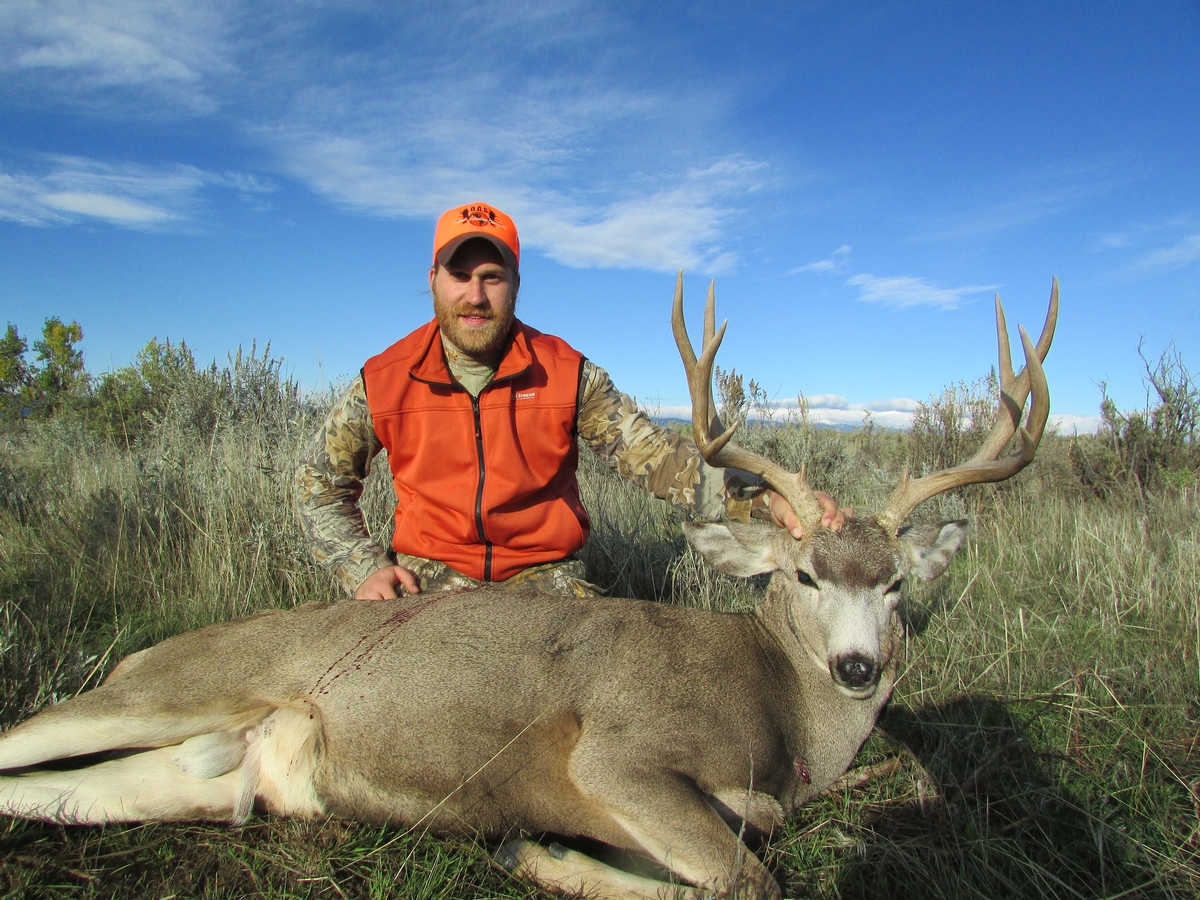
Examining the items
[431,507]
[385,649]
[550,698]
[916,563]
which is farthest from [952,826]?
[431,507]

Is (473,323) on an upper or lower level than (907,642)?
upper

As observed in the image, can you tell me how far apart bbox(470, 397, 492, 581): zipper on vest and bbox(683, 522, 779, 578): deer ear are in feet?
3.35

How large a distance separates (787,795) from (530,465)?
6.25 feet

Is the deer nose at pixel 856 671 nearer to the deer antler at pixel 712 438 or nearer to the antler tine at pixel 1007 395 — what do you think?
the deer antler at pixel 712 438

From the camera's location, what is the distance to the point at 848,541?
287 centimetres

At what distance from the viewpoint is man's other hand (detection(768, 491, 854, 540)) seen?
2.95m

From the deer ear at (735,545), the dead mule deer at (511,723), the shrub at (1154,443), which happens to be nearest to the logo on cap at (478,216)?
the dead mule deer at (511,723)

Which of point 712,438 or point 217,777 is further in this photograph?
point 712,438

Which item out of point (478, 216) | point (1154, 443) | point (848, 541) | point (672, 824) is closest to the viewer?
point (672, 824)

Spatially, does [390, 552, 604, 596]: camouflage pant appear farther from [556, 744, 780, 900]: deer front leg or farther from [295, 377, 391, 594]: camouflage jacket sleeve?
[556, 744, 780, 900]: deer front leg

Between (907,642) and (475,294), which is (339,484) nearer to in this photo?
(475,294)

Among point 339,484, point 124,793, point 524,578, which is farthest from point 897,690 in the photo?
point 124,793

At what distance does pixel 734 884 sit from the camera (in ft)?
6.75

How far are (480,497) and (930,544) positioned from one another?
6.65 ft
